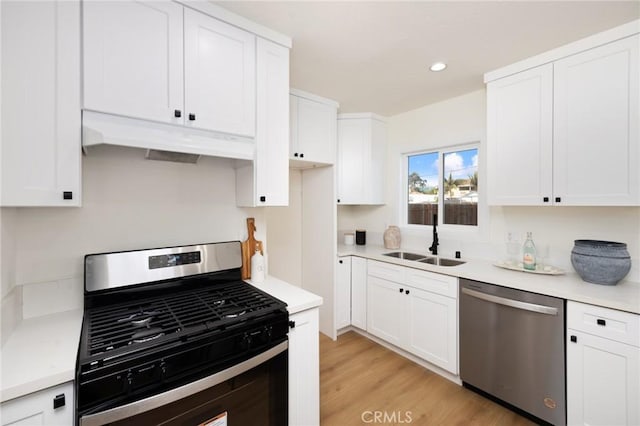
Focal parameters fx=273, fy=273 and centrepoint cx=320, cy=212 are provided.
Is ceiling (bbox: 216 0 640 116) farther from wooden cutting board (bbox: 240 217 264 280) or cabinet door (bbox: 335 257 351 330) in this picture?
cabinet door (bbox: 335 257 351 330)

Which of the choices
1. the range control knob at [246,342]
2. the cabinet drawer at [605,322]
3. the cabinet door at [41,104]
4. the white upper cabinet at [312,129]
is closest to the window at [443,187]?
the white upper cabinet at [312,129]

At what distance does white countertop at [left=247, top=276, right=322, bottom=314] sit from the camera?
147 centimetres

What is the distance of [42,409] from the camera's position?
894 millimetres

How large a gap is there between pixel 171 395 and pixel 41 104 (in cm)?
125

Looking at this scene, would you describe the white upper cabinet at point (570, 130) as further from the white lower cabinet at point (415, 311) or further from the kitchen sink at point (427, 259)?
the white lower cabinet at point (415, 311)

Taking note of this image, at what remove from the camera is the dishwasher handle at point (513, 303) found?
169cm

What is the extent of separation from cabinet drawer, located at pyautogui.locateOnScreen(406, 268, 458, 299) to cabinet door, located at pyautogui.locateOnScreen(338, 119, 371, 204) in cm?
107

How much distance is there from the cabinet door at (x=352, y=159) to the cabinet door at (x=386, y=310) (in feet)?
3.15

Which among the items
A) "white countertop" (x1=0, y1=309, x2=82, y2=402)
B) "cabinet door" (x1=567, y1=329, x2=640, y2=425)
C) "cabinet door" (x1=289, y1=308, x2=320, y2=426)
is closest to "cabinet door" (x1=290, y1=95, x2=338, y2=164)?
"cabinet door" (x1=289, y1=308, x2=320, y2=426)

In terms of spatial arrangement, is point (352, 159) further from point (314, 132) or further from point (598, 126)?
point (598, 126)

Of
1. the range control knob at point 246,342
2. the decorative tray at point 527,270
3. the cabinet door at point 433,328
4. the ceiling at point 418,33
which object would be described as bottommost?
the cabinet door at point 433,328

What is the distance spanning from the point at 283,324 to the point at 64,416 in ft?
2.71

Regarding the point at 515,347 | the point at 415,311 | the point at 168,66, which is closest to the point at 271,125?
the point at 168,66

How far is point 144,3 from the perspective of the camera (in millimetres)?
1320
